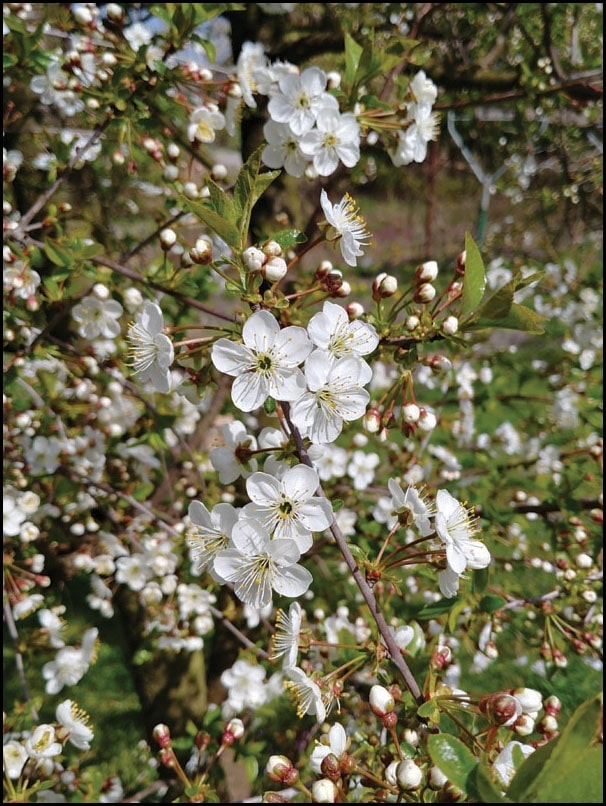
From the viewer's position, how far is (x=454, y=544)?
3.28 ft

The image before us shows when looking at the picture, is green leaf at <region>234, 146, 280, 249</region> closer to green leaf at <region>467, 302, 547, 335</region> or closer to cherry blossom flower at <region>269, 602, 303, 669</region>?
green leaf at <region>467, 302, 547, 335</region>

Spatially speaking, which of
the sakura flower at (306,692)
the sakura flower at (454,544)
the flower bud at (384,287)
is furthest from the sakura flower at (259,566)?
the flower bud at (384,287)

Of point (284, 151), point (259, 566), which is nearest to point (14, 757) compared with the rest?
point (259, 566)

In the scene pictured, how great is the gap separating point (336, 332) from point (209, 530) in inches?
17.4

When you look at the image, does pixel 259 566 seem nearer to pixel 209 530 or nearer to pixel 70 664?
pixel 209 530

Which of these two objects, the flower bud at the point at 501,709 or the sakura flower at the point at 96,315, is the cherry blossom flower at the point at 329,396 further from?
the sakura flower at the point at 96,315

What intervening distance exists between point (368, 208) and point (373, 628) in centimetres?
1478

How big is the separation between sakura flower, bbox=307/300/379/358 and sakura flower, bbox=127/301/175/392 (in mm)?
259

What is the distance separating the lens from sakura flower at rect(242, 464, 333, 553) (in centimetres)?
89

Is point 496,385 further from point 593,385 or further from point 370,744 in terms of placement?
point 370,744

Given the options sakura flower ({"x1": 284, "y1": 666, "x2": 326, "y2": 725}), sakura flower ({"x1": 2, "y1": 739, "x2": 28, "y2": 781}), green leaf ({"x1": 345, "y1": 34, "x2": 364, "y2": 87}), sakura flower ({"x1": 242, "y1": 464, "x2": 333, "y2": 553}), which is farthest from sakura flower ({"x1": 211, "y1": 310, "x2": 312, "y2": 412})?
sakura flower ({"x1": 2, "y1": 739, "x2": 28, "y2": 781})

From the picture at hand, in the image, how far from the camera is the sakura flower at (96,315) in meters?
1.75

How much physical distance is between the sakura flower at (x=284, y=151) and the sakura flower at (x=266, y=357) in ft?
2.13

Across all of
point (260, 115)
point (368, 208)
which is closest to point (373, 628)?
point (260, 115)
